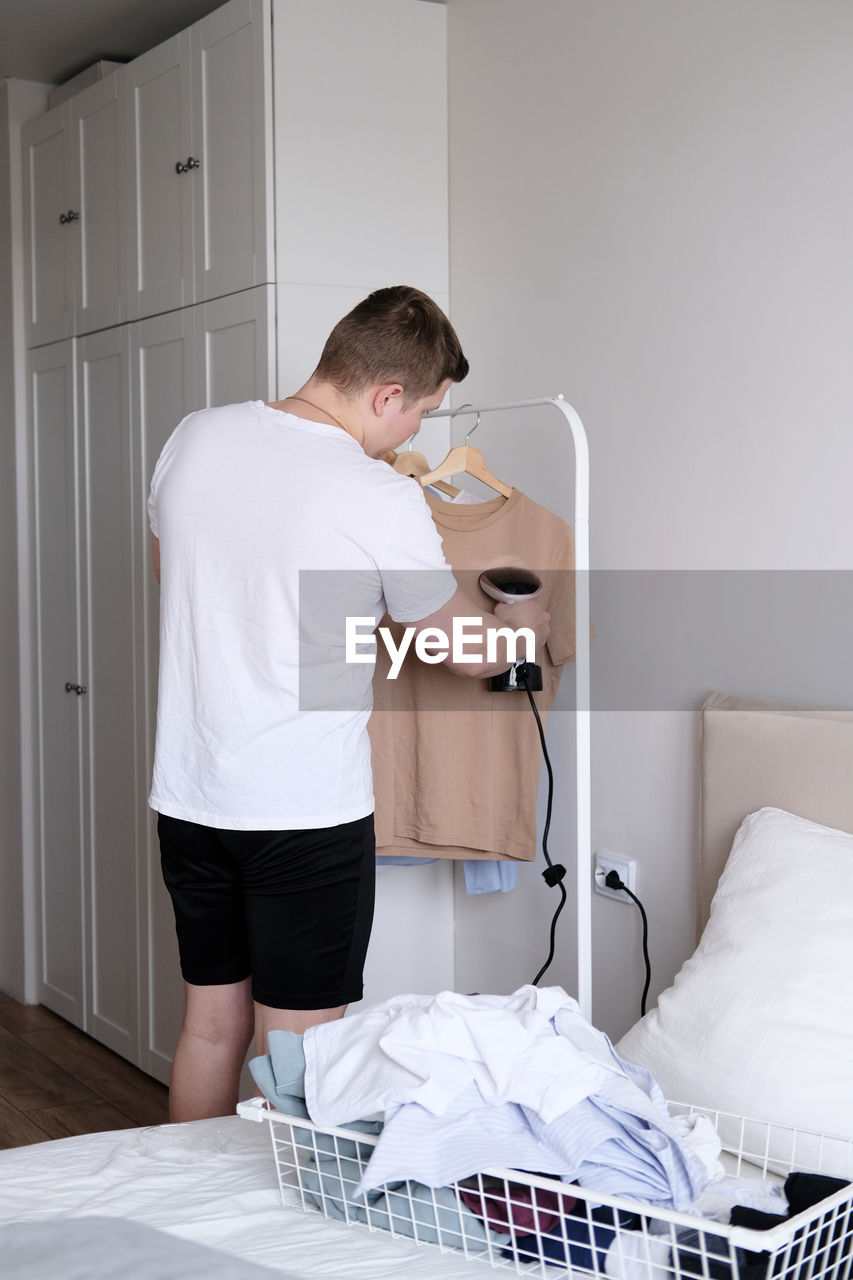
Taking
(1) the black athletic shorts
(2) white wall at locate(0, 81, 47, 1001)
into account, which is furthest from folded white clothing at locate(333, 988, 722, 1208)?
(2) white wall at locate(0, 81, 47, 1001)

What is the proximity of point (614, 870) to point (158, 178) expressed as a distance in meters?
1.78

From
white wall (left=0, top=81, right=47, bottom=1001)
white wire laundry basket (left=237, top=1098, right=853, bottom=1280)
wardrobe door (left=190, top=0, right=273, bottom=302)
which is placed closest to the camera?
white wire laundry basket (left=237, top=1098, right=853, bottom=1280)

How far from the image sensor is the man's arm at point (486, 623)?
5.91ft

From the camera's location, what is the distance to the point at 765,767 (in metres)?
1.84

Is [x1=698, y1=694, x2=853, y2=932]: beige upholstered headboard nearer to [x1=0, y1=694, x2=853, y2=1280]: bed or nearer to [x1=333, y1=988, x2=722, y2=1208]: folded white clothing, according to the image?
[x1=0, y1=694, x2=853, y2=1280]: bed

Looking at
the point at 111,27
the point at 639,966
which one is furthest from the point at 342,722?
the point at 111,27

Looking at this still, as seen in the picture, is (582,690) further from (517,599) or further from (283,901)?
(283,901)

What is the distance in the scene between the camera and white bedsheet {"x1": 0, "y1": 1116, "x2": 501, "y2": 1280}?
3.53 ft

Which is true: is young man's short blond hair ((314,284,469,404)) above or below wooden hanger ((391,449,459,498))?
above

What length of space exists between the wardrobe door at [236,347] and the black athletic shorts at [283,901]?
1046 millimetres

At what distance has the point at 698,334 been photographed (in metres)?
2.05

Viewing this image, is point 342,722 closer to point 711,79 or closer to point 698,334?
point 698,334

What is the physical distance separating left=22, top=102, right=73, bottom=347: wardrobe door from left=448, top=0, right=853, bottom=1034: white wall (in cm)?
109

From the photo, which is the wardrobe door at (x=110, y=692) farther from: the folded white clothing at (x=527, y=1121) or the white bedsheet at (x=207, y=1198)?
the folded white clothing at (x=527, y=1121)
